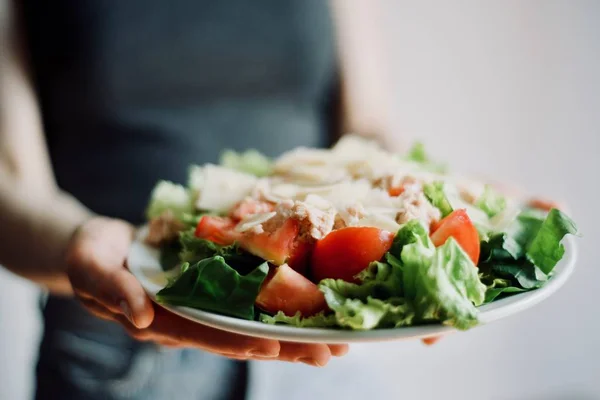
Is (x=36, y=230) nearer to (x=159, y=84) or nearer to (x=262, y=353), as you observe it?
(x=159, y=84)

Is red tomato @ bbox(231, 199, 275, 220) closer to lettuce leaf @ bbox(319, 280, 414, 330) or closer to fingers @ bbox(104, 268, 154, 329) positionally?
fingers @ bbox(104, 268, 154, 329)

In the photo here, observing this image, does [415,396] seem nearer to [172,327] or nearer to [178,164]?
[178,164]

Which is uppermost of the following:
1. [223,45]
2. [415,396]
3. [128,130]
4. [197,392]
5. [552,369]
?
[223,45]

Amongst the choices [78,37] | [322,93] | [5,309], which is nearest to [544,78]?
[322,93]

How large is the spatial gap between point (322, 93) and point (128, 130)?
2.30ft

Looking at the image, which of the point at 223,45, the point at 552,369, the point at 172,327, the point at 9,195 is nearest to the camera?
the point at 172,327

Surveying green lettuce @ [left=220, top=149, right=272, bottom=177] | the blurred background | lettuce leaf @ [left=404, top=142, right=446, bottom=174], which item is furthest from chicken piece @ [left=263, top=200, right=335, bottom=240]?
the blurred background

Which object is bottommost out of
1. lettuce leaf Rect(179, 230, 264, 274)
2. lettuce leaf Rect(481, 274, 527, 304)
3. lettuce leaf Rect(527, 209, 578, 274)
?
lettuce leaf Rect(179, 230, 264, 274)

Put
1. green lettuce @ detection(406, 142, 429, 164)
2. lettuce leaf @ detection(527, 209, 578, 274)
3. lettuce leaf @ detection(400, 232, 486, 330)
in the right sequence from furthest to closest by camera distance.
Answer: green lettuce @ detection(406, 142, 429, 164) → lettuce leaf @ detection(527, 209, 578, 274) → lettuce leaf @ detection(400, 232, 486, 330)

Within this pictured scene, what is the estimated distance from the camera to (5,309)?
6.66ft

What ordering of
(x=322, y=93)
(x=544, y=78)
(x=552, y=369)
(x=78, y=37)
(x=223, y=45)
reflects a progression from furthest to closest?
(x=552, y=369) → (x=544, y=78) → (x=322, y=93) → (x=223, y=45) → (x=78, y=37)

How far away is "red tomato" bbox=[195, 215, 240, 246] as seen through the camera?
1.24 meters

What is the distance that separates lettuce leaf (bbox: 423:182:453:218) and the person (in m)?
0.70

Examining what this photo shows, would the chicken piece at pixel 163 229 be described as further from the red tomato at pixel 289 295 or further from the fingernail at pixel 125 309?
the red tomato at pixel 289 295
